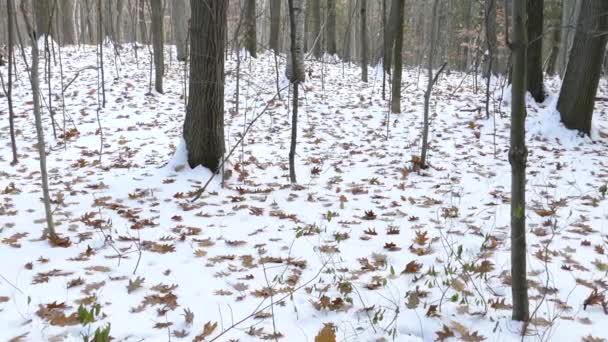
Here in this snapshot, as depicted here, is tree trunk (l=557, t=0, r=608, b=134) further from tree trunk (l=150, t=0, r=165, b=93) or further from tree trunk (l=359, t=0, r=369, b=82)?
tree trunk (l=150, t=0, r=165, b=93)

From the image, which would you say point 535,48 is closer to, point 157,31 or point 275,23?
point 157,31

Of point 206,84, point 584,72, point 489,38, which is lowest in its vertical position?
point 206,84

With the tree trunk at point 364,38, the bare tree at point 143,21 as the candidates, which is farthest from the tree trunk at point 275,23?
the bare tree at point 143,21

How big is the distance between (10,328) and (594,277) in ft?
12.3

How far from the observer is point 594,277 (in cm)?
314

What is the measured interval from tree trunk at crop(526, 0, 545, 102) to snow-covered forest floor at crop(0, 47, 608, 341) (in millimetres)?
1618

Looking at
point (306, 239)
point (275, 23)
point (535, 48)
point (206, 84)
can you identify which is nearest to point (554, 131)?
point (535, 48)

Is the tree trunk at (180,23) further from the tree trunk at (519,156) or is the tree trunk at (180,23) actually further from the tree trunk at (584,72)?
the tree trunk at (519,156)

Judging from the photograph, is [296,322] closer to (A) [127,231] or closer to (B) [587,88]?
(A) [127,231]

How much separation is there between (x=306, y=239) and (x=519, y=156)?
208 centimetres

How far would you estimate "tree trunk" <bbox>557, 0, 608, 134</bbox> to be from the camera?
22.3 feet

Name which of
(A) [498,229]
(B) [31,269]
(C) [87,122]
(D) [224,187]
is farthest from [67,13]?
(A) [498,229]

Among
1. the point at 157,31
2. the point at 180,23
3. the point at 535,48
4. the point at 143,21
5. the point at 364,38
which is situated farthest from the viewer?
the point at 143,21

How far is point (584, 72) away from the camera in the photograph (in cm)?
703
